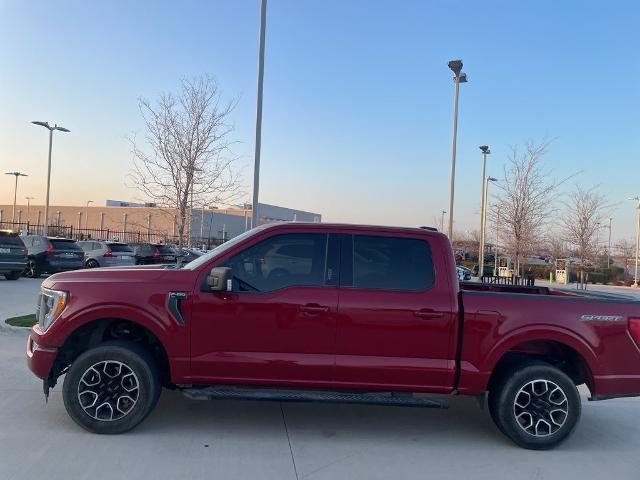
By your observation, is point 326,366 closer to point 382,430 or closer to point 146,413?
point 382,430

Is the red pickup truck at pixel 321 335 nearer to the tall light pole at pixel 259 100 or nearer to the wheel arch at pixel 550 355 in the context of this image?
the wheel arch at pixel 550 355

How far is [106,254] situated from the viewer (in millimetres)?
24328

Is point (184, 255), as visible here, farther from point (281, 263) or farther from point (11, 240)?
point (11, 240)

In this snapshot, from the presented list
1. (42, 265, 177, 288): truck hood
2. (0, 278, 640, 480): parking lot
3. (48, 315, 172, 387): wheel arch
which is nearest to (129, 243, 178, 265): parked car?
(0, 278, 640, 480): parking lot

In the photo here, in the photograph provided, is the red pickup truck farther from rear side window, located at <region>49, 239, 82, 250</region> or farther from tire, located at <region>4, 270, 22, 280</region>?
rear side window, located at <region>49, 239, 82, 250</region>

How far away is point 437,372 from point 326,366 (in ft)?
3.23

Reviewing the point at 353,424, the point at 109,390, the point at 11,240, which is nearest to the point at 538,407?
the point at 353,424

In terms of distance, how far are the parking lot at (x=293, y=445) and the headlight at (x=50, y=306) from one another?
952 mm

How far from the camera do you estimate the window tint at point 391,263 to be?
5289mm

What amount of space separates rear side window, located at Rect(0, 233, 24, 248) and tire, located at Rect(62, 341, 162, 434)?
622 inches

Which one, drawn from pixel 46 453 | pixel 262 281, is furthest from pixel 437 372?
pixel 46 453

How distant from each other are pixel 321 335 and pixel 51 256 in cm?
1880

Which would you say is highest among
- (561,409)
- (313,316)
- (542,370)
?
(313,316)

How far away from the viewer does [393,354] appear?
515 centimetres
